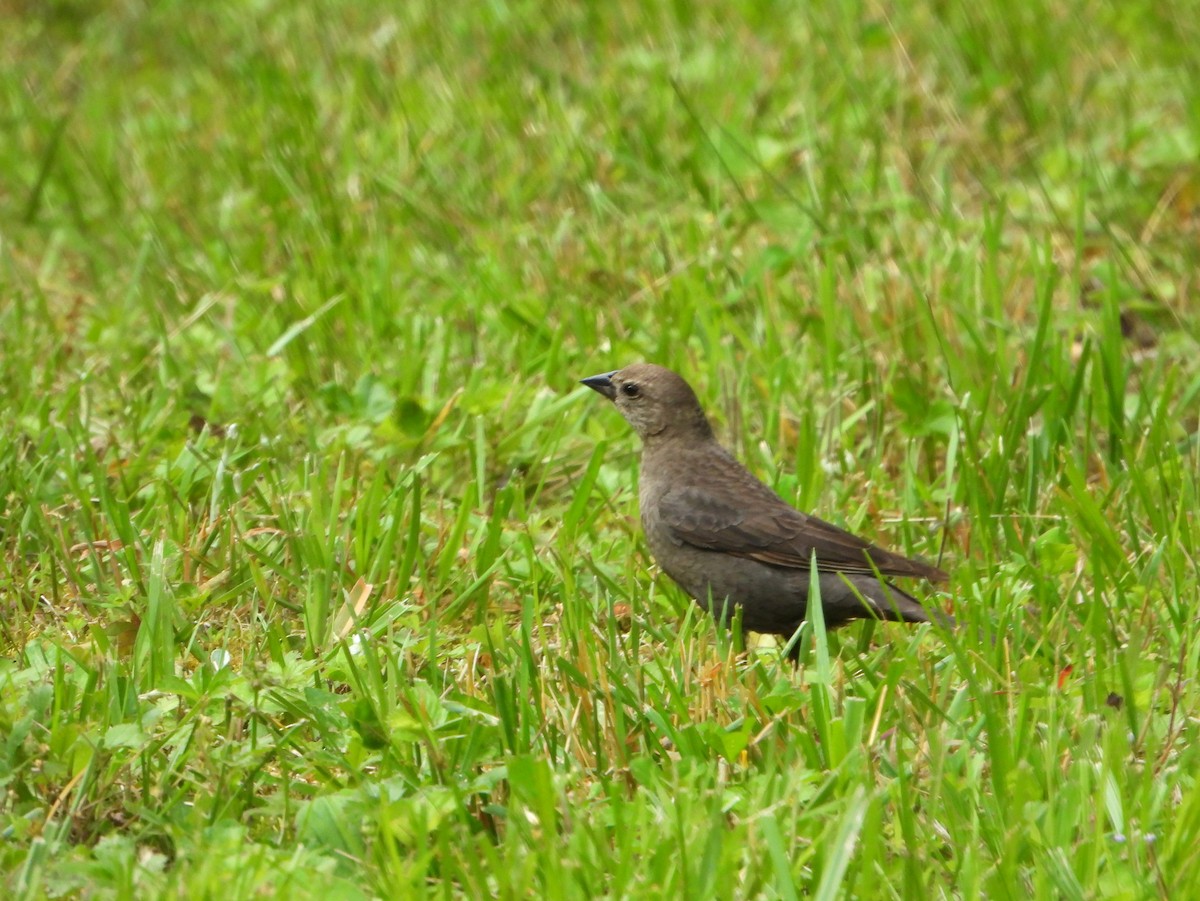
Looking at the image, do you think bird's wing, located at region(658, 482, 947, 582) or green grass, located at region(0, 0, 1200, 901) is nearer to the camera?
green grass, located at region(0, 0, 1200, 901)

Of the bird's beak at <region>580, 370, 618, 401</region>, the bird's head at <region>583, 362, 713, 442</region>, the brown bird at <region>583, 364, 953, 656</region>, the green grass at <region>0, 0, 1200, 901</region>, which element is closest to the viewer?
the green grass at <region>0, 0, 1200, 901</region>

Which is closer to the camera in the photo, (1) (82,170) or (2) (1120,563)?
(2) (1120,563)

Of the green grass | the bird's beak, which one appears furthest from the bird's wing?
the bird's beak

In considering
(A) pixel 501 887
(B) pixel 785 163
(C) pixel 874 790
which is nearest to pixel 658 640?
(C) pixel 874 790

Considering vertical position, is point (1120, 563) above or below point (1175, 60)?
below

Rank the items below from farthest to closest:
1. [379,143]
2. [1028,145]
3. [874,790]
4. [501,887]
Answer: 1. [379,143]
2. [1028,145]
3. [874,790]
4. [501,887]

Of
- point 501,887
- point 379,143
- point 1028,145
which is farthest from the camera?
point 379,143

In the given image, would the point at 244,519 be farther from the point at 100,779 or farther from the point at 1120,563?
the point at 1120,563

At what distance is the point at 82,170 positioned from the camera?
7.99 meters

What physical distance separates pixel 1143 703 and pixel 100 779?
2.22 m

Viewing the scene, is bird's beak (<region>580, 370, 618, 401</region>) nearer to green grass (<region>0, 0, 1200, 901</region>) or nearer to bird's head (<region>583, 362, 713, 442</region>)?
bird's head (<region>583, 362, 713, 442</region>)

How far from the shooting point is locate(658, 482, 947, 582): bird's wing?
4.37m

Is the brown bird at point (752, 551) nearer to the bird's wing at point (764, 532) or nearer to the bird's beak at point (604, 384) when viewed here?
the bird's wing at point (764, 532)

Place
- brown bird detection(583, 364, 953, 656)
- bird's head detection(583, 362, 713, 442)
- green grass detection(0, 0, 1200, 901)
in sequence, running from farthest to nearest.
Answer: bird's head detection(583, 362, 713, 442)
brown bird detection(583, 364, 953, 656)
green grass detection(0, 0, 1200, 901)
